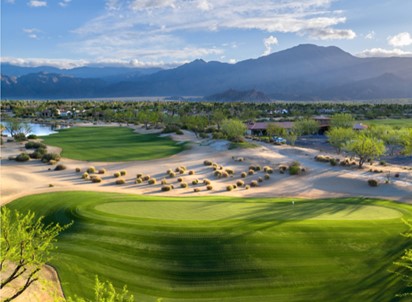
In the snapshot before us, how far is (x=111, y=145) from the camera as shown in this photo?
7169cm

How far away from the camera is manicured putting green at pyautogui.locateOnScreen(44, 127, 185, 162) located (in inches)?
2387

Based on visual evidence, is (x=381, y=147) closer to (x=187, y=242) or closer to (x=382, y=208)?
(x=382, y=208)

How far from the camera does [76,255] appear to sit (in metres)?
20.7

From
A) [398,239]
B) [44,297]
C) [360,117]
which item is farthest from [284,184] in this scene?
[360,117]

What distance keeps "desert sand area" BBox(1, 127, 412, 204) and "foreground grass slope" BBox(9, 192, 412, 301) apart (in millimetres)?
12849

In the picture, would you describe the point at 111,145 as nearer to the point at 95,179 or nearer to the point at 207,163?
the point at 207,163

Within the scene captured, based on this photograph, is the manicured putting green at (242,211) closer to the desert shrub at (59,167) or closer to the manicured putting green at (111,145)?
the desert shrub at (59,167)

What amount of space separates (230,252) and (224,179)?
27333 mm

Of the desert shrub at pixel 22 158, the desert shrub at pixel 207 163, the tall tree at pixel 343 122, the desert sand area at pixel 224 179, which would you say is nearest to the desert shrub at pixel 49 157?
the desert sand area at pixel 224 179

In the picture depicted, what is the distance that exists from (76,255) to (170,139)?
203 ft

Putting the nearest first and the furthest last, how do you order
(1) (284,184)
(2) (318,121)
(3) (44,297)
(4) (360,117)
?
(3) (44,297), (1) (284,184), (2) (318,121), (4) (360,117)

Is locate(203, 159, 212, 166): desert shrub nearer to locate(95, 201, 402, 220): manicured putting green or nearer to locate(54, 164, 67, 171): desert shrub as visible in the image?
locate(54, 164, 67, 171): desert shrub

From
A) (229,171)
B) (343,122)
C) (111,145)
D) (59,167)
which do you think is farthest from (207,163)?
(343,122)

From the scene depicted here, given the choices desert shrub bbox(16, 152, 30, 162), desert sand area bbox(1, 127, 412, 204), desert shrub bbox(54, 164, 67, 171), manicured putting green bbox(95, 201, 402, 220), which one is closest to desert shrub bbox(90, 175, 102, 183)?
desert sand area bbox(1, 127, 412, 204)
